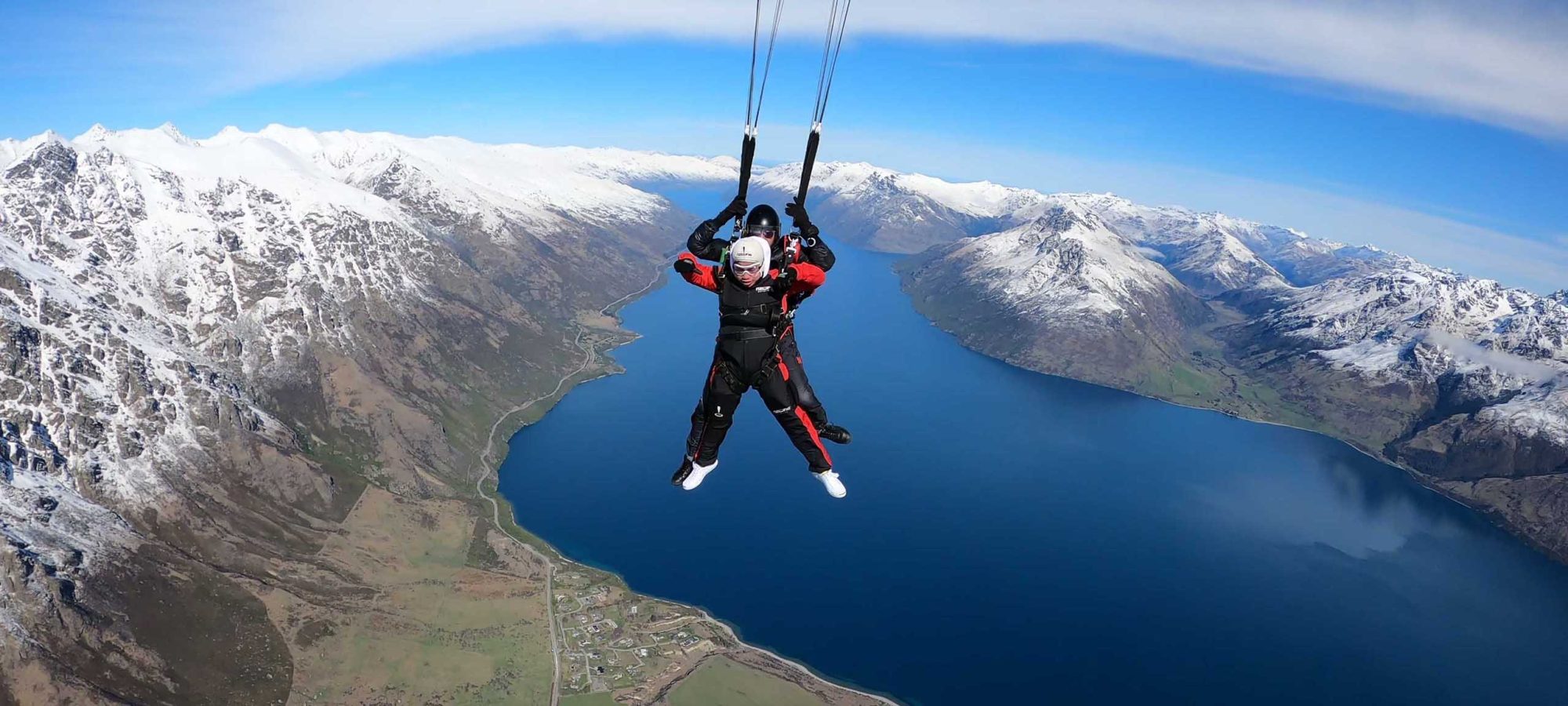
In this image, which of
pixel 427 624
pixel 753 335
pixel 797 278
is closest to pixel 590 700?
pixel 427 624

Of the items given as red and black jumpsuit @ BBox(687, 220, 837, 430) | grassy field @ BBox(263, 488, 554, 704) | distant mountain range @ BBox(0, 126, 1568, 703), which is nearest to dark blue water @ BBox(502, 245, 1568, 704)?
grassy field @ BBox(263, 488, 554, 704)

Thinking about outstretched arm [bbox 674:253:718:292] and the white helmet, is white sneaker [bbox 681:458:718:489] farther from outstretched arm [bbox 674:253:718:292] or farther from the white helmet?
the white helmet

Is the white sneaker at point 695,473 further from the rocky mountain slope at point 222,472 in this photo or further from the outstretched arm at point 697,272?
the rocky mountain slope at point 222,472

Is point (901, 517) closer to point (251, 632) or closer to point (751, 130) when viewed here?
point (251, 632)

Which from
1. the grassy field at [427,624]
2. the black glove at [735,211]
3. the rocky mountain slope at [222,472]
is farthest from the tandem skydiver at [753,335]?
the grassy field at [427,624]

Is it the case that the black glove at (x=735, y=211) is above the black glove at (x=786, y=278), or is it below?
above

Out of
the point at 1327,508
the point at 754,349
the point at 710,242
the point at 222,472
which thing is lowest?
the point at 222,472

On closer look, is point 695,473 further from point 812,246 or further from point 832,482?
point 812,246
